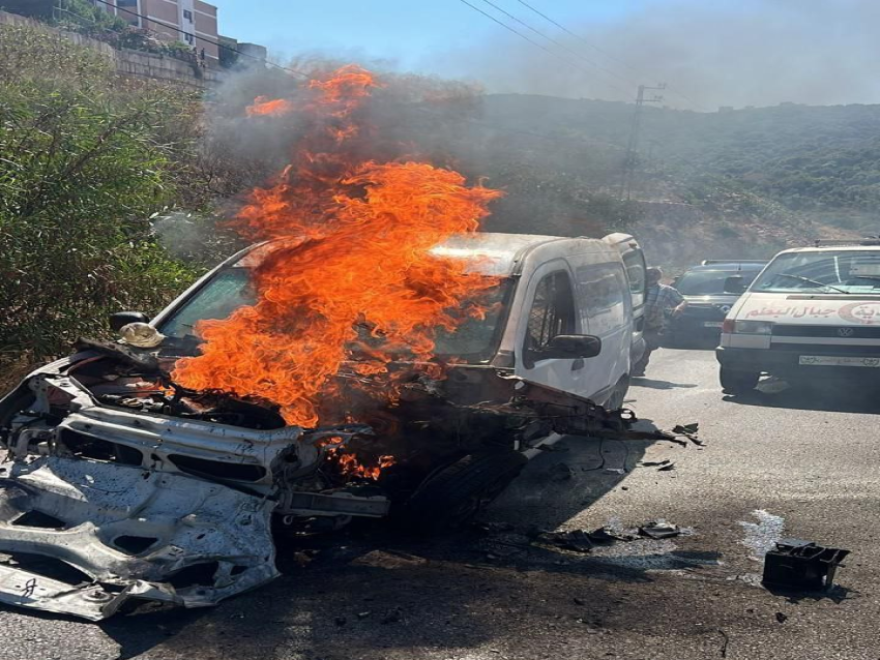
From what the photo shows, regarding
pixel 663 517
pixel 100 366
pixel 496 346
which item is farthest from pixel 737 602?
pixel 100 366

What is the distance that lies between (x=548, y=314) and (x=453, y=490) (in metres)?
1.86

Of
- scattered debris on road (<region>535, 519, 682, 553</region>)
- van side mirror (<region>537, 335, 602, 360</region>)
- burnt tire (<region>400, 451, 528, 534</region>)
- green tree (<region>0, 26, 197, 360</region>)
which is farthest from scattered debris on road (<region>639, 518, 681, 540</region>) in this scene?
green tree (<region>0, 26, 197, 360</region>)

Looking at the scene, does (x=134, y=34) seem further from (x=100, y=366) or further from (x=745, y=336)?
(x=100, y=366)

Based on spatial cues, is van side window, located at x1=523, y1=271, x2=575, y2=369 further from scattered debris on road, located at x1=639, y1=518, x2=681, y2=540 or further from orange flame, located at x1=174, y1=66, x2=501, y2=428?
scattered debris on road, located at x1=639, y1=518, x2=681, y2=540

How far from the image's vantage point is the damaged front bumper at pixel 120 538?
4.04 m

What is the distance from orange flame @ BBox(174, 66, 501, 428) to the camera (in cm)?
512

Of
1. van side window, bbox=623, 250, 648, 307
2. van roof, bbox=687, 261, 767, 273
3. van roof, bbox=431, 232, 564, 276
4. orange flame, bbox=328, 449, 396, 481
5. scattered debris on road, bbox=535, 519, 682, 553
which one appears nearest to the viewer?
orange flame, bbox=328, 449, 396, 481

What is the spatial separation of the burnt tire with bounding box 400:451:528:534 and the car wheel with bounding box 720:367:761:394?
6.59 meters

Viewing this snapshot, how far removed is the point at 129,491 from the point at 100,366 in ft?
4.47

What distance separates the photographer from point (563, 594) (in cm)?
448

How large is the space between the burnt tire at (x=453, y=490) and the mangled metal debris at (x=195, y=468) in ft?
0.04

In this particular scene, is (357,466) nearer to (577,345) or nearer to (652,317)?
(577,345)

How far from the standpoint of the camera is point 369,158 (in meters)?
7.05

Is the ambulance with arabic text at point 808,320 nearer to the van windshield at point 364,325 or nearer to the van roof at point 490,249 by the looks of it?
the van roof at point 490,249
